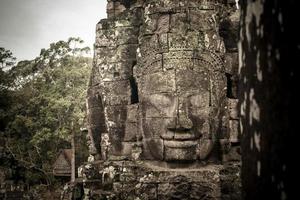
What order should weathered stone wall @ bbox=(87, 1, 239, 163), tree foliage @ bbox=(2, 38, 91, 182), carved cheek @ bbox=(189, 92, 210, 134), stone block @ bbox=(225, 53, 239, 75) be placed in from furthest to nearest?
tree foliage @ bbox=(2, 38, 91, 182) < stone block @ bbox=(225, 53, 239, 75) < weathered stone wall @ bbox=(87, 1, 239, 163) < carved cheek @ bbox=(189, 92, 210, 134)

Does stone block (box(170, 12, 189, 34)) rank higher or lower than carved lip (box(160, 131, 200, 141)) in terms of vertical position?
higher

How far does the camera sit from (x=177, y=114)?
21.1ft

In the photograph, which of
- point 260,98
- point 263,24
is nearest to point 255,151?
point 260,98

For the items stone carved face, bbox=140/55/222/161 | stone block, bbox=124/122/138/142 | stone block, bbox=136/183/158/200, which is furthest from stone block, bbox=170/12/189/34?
stone block, bbox=136/183/158/200

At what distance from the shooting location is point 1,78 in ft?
82.6

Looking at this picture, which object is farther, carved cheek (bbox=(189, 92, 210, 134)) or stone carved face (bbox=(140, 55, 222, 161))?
carved cheek (bbox=(189, 92, 210, 134))

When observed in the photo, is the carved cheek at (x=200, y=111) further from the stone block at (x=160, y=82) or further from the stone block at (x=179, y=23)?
the stone block at (x=179, y=23)

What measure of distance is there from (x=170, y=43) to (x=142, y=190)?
9.44 ft

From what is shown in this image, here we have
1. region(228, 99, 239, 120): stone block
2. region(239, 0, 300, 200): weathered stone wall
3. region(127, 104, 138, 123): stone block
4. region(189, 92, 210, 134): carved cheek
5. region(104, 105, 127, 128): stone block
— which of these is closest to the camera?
region(239, 0, 300, 200): weathered stone wall

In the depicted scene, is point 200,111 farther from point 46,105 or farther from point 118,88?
point 46,105

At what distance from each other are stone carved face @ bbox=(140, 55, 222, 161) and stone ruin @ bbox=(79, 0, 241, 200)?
0.06 ft

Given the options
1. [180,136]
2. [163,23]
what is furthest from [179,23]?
[180,136]

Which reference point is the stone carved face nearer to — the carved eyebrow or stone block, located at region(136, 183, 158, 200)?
the carved eyebrow

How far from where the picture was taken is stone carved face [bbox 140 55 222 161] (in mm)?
6379
